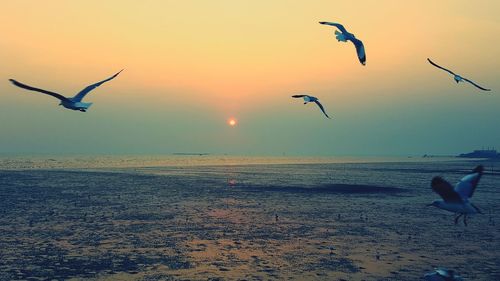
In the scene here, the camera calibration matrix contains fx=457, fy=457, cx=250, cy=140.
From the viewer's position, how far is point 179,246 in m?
19.6

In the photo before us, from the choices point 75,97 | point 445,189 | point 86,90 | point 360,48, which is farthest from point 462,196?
point 86,90

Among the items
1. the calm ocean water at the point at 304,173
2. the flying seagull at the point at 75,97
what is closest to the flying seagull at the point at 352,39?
the flying seagull at the point at 75,97

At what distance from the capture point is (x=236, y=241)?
68.1ft

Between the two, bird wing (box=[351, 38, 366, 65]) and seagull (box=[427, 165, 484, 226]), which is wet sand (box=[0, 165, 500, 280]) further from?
bird wing (box=[351, 38, 366, 65])

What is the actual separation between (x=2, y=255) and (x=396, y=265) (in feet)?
49.1

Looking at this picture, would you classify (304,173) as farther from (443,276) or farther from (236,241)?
(443,276)

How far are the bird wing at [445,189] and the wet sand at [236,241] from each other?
5.60m

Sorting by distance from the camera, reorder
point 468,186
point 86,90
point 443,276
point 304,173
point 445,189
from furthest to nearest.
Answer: point 304,173 < point 86,90 < point 443,276 < point 468,186 < point 445,189

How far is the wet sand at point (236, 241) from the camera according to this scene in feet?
52.3

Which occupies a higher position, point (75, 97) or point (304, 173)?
point (75, 97)

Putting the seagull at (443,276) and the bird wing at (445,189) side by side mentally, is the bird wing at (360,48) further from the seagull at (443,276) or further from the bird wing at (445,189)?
the seagull at (443,276)

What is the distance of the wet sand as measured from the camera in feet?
52.3

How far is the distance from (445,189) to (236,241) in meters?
12.3

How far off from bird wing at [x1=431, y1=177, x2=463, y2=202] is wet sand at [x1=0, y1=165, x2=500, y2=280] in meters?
5.60
